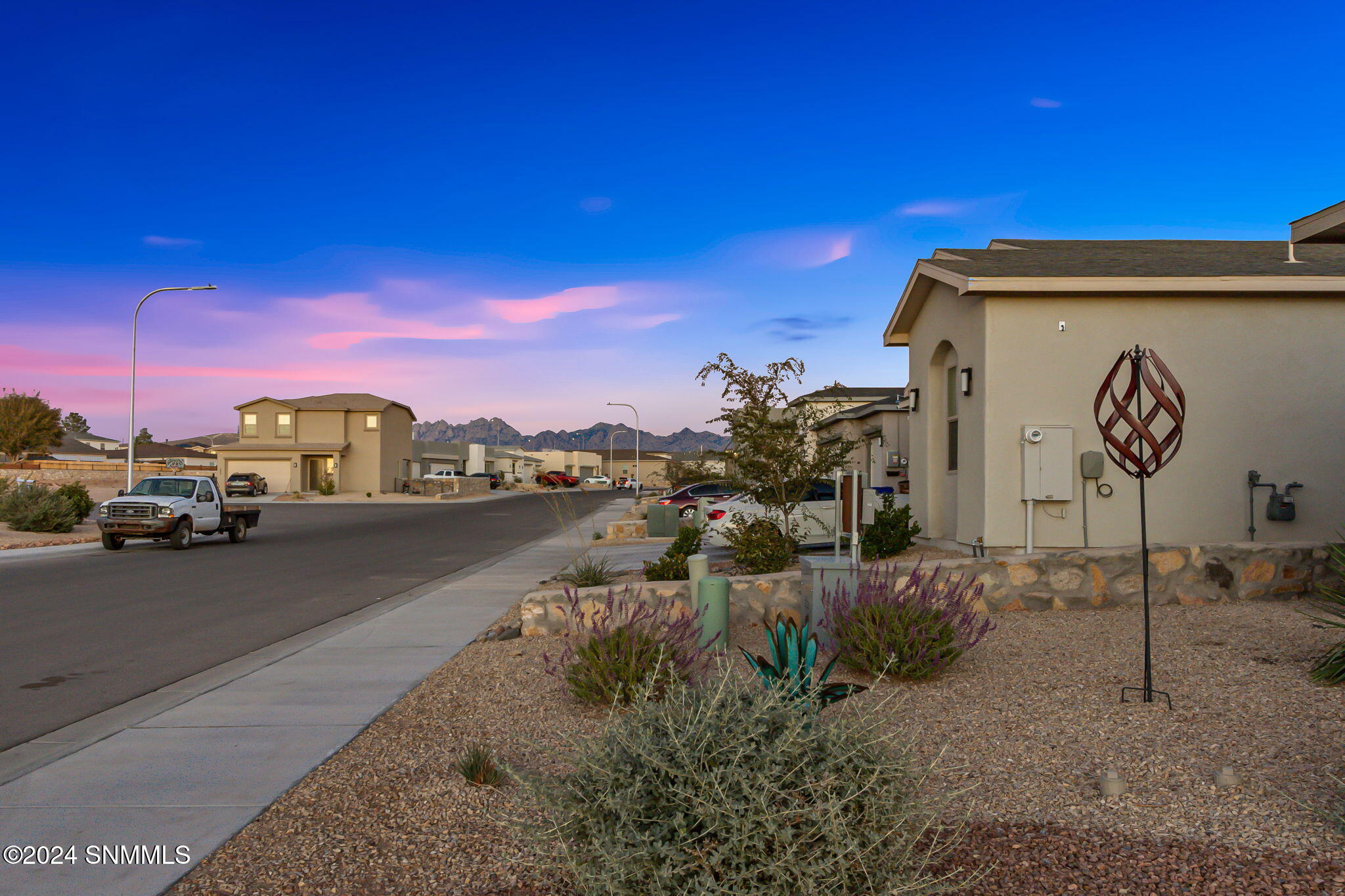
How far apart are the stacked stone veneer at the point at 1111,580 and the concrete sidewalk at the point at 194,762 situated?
2208mm

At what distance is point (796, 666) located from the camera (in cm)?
461

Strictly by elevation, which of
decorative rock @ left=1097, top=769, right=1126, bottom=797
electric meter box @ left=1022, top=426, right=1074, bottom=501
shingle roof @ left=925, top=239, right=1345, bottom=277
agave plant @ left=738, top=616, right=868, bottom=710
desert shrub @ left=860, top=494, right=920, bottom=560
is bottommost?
decorative rock @ left=1097, top=769, right=1126, bottom=797

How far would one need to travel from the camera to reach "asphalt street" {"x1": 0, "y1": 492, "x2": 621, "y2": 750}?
7.36m

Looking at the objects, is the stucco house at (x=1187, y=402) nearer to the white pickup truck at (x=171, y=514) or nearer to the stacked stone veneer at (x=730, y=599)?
the stacked stone veneer at (x=730, y=599)

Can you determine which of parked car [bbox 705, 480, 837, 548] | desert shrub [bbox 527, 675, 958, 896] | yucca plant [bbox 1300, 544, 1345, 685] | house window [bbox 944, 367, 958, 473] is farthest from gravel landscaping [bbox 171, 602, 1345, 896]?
parked car [bbox 705, 480, 837, 548]

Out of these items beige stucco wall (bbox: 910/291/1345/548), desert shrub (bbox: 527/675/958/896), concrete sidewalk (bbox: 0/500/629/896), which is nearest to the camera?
desert shrub (bbox: 527/675/958/896)

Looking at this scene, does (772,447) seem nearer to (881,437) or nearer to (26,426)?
(881,437)

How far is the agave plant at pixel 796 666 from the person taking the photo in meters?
4.10

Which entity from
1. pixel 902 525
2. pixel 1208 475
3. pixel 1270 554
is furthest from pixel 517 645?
pixel 1208 475

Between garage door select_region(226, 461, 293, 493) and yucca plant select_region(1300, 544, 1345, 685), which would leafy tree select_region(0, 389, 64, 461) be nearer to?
garage door select_region(226, 461, 293, 493)

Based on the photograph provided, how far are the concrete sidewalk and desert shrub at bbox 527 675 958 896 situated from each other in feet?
6.18

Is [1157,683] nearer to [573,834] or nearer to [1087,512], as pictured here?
[573,834]

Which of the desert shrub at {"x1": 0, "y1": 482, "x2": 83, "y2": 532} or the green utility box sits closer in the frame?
the green utility box

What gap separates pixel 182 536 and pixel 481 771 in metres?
18.5
